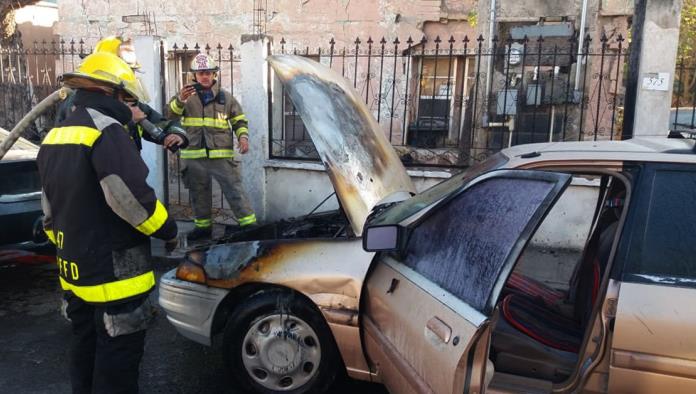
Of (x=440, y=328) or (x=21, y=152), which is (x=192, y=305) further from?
(x=21, y=152)

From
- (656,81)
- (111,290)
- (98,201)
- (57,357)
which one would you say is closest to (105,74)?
(98,201)

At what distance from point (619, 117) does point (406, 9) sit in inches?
163

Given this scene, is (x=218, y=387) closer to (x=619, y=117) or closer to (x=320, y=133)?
(x=320, y=133)

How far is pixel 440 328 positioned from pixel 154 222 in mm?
1378

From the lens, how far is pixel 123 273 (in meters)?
2.58

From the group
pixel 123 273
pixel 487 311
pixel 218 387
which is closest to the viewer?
pixel 487 311

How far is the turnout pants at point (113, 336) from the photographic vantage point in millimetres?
2570

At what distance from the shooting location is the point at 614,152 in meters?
2.38

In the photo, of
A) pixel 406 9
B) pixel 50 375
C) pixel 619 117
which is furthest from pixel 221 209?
pixel 619 117

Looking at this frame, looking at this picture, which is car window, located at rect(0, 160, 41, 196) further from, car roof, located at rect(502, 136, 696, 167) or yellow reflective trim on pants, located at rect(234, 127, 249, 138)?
car roof, located at rect(502, 136, 696, 167)

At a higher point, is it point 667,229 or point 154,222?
point 667,229

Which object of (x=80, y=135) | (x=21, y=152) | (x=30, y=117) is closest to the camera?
(x=80, y=135)

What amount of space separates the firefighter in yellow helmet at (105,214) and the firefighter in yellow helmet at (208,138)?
3410 mm

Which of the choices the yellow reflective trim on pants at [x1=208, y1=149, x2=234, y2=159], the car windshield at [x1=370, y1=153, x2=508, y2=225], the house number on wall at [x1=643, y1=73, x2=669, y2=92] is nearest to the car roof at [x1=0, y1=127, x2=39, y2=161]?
the yellow reflective trim on pants at [x1=208, y1=149, x2=234, y2=159]
